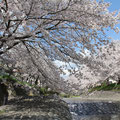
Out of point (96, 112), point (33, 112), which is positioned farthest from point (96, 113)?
point (33, 112)

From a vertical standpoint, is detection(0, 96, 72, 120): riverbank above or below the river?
above

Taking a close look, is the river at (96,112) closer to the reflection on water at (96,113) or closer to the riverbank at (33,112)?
the reflection on water at (96,113)

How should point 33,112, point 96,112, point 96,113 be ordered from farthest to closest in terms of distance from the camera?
point 96,112, point 96,113, point 33,112

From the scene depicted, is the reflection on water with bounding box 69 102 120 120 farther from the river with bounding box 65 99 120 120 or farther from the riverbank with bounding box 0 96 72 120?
the riverbank with bounding box 0 96 72 120

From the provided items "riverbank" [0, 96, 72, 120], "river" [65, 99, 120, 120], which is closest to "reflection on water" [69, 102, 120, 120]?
"river" [65, 99, 120, 120]

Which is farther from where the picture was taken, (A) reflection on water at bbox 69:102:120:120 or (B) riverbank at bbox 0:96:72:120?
(A) reflection on water at bbox 69:102:120:120

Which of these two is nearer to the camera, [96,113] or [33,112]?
[33,112]

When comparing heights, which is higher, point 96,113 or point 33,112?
point 33,112

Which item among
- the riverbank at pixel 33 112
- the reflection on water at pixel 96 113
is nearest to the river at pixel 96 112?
the reflection on water at pixel 96 113

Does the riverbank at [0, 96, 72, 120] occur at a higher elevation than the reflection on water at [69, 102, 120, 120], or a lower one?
higher

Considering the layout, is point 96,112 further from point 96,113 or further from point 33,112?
point 33,112

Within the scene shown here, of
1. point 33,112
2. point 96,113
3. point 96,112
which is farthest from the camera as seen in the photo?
point 96,112

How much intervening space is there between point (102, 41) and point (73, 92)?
3917 millimetres

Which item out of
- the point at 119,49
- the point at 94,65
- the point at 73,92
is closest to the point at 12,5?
the point at 94,65
